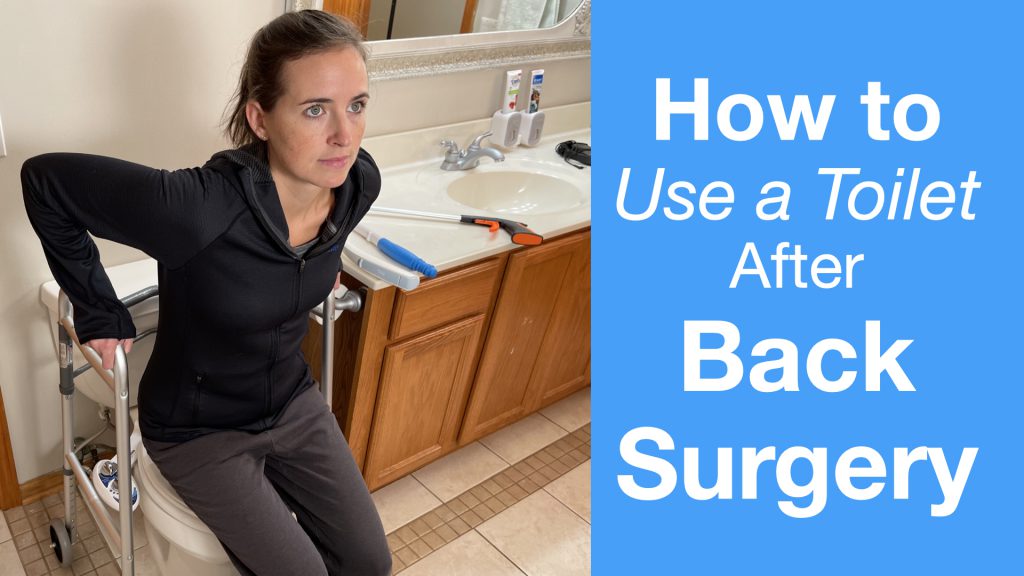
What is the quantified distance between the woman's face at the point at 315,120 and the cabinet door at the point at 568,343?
3.05 feet

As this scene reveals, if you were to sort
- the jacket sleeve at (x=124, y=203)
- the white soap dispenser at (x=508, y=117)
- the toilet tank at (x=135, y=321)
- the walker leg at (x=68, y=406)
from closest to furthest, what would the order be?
1. the jacket sleeve at (x=124, y=203)
2. the walker leg at (x=68, y=406)
3. the toilet tank at (x=135, y=321)
4. the white soap dispenser at (x=508, y=117)

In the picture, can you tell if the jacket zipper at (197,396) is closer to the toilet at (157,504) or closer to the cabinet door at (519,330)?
the toilet at (157,504)

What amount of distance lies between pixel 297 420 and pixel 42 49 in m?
0.80

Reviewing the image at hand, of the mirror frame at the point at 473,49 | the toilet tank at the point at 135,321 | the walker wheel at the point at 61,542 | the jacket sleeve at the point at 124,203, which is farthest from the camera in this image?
the mirror frame at the point at 473,49

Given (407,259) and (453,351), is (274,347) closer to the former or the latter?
(407,259)

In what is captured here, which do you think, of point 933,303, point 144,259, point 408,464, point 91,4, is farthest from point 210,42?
point 933,303

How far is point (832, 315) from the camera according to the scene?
1467mm

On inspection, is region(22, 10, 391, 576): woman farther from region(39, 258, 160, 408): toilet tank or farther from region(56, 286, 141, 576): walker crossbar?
region(39, 258, 160, 408): toilet tank

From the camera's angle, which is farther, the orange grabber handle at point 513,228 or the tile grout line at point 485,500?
the tile grout line at point 485,500

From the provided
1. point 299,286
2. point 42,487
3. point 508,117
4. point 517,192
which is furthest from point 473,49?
point 42,487

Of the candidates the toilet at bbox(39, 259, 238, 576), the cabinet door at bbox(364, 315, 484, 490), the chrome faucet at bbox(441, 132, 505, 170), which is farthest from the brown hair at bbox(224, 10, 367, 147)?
the chrome faucet at bbox(441, 132, 505, 170)

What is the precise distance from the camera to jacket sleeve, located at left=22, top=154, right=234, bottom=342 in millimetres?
1259

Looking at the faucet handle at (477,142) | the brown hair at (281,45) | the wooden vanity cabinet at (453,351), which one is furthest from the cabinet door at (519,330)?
the brown hair at (281,45)

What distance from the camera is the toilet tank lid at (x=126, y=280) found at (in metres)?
1.77
